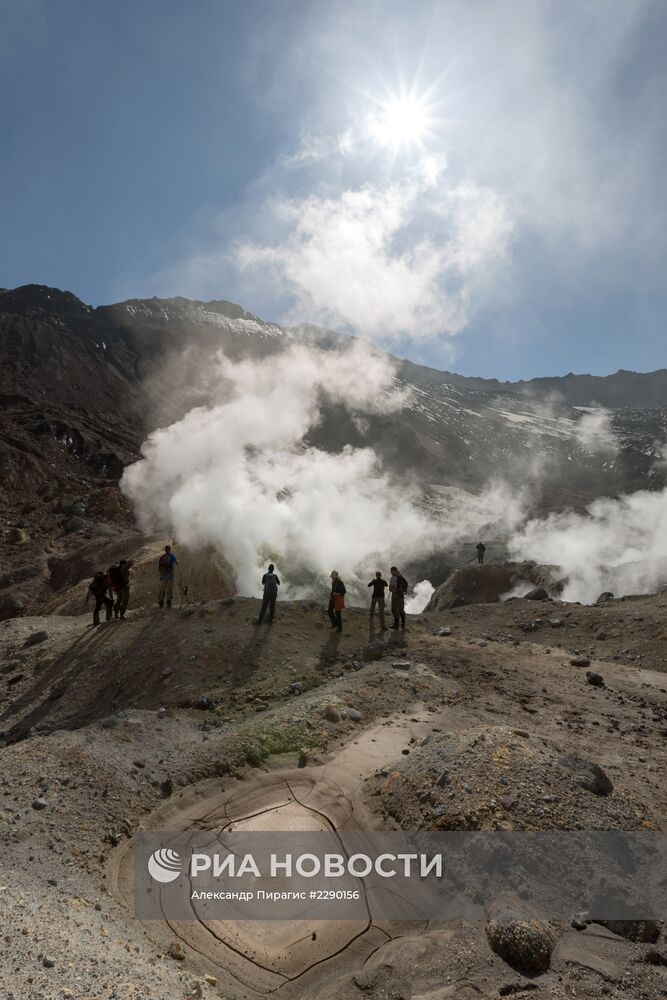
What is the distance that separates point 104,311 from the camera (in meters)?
70.6

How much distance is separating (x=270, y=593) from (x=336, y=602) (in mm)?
1247

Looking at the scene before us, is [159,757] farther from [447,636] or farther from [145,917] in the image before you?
[447,636]

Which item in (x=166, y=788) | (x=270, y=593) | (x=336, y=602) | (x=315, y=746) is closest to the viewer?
(x=166, y=788)

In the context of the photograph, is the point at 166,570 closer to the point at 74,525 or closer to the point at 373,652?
the point at 373,652

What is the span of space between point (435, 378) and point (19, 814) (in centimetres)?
9434

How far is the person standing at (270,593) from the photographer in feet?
35.6

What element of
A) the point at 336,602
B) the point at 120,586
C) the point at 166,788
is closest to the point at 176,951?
the point at 166,788

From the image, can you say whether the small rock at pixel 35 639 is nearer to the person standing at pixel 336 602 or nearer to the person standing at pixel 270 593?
the person standing at pixel 270 593

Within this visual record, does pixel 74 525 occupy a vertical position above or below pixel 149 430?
below

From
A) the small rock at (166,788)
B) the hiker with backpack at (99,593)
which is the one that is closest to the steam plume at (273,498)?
the hiker with backpack at (99,593)

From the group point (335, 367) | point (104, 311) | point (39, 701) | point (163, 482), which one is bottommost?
point (39, 701)

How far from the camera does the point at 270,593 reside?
10883mm

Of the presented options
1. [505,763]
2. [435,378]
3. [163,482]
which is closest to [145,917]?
[505,763]

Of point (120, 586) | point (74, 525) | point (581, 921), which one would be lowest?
point (581, 921)
